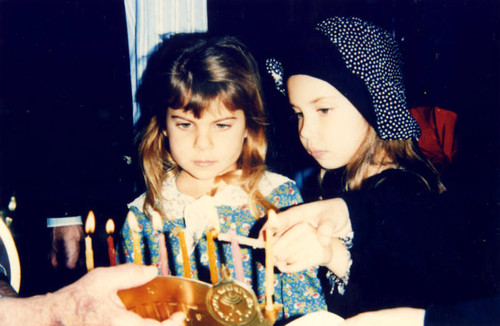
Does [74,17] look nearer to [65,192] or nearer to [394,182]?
[65,192]

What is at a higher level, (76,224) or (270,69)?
(270,69)

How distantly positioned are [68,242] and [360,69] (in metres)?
1.49

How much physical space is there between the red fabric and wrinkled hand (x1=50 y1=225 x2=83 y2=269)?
168 cm

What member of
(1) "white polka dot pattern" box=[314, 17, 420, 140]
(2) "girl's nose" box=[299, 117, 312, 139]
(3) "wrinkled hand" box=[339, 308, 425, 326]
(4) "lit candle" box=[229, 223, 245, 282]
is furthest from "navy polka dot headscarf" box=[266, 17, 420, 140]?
(4) "lit candle" box=[229, 223, 245, 282]

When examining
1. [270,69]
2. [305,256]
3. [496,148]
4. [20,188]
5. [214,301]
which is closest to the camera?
[214,301]

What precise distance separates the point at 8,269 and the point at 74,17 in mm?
1441

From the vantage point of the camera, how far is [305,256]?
88 centimetres

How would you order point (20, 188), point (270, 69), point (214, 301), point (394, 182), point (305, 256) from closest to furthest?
point (214, 301), point (305, 256), point (394, 182), point (270, 69), point (20, 188)

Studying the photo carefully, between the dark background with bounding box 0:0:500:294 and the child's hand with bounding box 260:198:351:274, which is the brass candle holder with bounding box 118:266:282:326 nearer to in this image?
the child's hand with bounding box 260:198:351:274

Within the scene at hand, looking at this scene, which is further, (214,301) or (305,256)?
(305,256)

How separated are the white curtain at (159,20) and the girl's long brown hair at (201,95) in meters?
0.07

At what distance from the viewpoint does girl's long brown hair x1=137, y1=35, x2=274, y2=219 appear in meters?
1.26

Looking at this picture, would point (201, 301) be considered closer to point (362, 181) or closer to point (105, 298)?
point (105, 298)

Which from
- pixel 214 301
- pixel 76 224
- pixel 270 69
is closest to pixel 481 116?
pixel 270 69
